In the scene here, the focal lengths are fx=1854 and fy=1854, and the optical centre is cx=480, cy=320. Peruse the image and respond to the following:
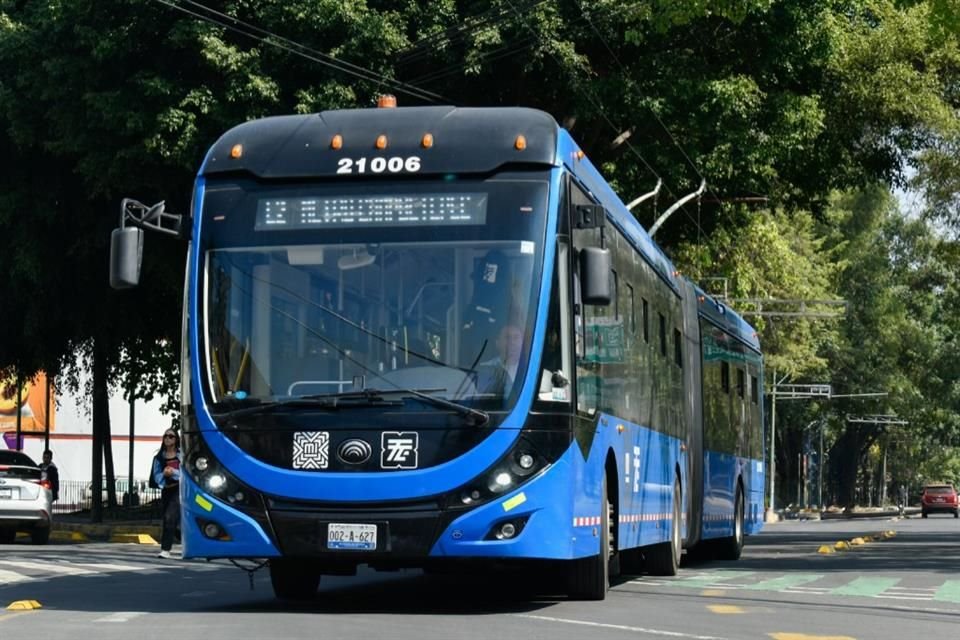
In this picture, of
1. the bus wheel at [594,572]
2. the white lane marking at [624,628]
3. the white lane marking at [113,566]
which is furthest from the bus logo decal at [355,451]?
the white lane marking at [113,566]

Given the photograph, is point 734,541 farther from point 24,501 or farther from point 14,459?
point 14,459

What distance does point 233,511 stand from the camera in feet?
41.4

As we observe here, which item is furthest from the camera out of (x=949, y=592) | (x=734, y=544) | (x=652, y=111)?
(x=652, y=111)

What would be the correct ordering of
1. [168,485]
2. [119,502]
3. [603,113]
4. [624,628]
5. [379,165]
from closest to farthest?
1. [624,628]
2. [379,165]
3. [168,485]
4. [603,113]
5. [119,502]

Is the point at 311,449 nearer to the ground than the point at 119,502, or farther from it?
farther from it

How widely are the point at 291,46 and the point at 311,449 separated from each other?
1641 centimetres

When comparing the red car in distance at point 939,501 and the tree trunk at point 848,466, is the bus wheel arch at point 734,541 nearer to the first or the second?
the red car in distance at point 939,501

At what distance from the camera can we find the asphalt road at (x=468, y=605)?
1179 centimetres

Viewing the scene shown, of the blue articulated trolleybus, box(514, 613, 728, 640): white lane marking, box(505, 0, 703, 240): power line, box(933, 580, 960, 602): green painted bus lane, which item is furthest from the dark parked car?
box(514, 613, 728, 640): white lane marking

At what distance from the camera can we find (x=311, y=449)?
12.5 meters

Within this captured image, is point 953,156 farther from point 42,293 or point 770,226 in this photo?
point 42,293

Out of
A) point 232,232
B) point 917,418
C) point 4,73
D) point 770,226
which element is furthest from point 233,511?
point 917,418

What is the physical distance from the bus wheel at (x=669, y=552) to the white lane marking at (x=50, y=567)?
5993 mm

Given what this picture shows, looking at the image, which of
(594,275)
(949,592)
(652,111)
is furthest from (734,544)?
(594,275)
